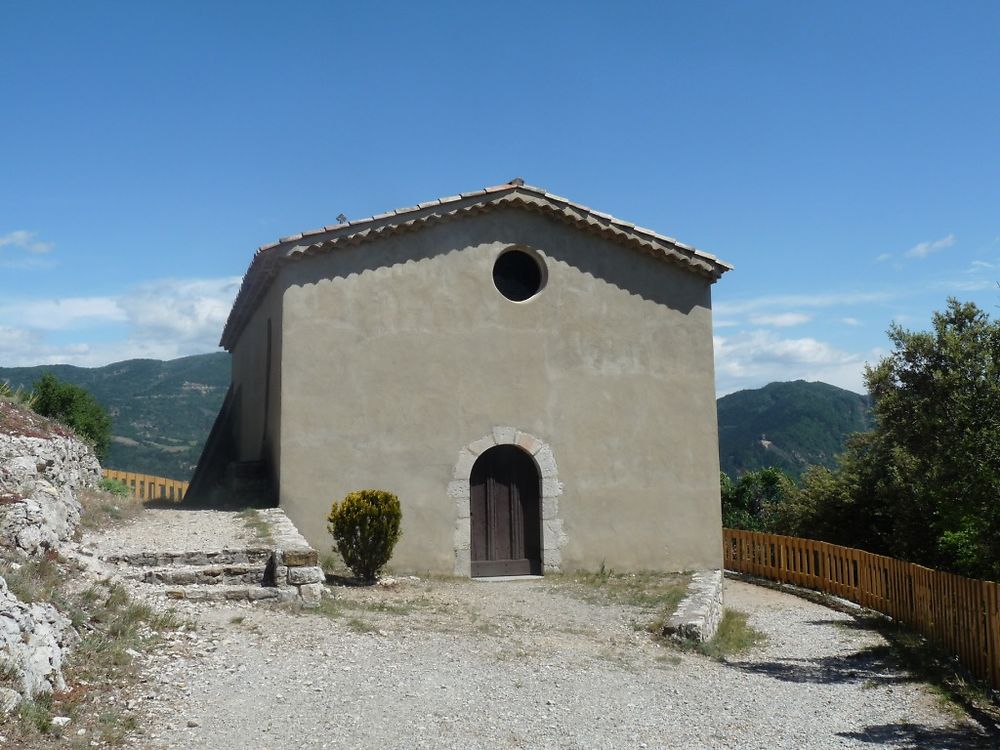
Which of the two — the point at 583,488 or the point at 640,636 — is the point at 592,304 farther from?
the point at 640,636

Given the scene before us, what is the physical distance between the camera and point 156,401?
331 ft

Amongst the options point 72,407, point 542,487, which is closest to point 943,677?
point 542,487

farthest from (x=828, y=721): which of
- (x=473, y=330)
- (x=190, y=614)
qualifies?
(x=473, y=330)

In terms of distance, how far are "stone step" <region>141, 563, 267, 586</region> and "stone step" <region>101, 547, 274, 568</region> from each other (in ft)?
0.23

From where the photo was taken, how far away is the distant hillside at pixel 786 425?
107188mm

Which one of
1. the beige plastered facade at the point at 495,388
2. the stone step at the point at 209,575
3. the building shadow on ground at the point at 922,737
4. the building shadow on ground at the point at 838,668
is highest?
the beige plastered facade at the point at 495,388

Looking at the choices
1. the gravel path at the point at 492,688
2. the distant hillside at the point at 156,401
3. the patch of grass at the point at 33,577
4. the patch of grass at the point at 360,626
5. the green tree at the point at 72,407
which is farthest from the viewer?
the distant hillside at the point at 156,401

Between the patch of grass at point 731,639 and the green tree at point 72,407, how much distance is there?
63.8 ft

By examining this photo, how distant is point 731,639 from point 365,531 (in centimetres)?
496

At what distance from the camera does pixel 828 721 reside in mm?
7609

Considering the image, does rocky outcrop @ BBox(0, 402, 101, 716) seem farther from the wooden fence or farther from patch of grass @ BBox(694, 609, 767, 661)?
patch of grass @ BBox(694, 609, 767, 661)

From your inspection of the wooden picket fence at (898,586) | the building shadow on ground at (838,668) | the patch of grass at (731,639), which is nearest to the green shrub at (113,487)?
the patch of grass at (731,639)

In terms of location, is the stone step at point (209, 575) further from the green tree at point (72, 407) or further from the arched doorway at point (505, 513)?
the green tree at point (72, 407)

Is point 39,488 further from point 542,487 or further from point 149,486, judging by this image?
point 149,486
